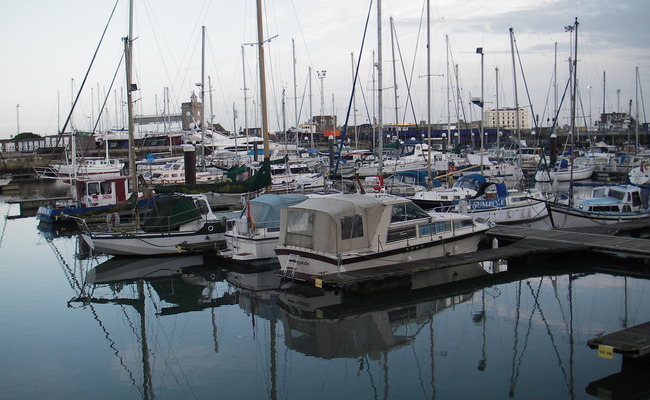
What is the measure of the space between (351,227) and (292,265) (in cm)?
200

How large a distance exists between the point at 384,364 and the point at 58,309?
9828 mm

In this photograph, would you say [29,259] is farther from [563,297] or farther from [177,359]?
[563,297]

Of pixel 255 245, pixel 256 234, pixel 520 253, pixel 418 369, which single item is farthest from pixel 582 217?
pixel 418 369

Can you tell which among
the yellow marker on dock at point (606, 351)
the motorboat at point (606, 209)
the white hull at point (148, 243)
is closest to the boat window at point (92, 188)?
the white hull at point (148, 243)

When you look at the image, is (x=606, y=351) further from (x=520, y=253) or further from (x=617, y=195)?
(x=617, y=195)

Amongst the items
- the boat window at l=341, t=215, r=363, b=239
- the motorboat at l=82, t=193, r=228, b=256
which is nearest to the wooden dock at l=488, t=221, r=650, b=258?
the boat window at l=341, t=215, r=363, b=239

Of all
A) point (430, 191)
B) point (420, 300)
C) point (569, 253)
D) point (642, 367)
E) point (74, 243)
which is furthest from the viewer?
point (430, 191)

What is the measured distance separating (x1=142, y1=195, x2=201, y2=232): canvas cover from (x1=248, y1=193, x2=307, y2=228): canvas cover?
7.37 ft

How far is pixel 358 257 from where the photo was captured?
16.9m

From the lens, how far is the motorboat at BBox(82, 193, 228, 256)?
21797 mm

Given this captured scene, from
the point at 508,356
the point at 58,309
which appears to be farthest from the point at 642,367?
the point at 58,309

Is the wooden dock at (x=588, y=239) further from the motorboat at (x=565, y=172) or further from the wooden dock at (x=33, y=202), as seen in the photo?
the wooden dock at (x=33, y=202)

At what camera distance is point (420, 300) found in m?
16.4

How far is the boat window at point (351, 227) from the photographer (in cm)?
1672
